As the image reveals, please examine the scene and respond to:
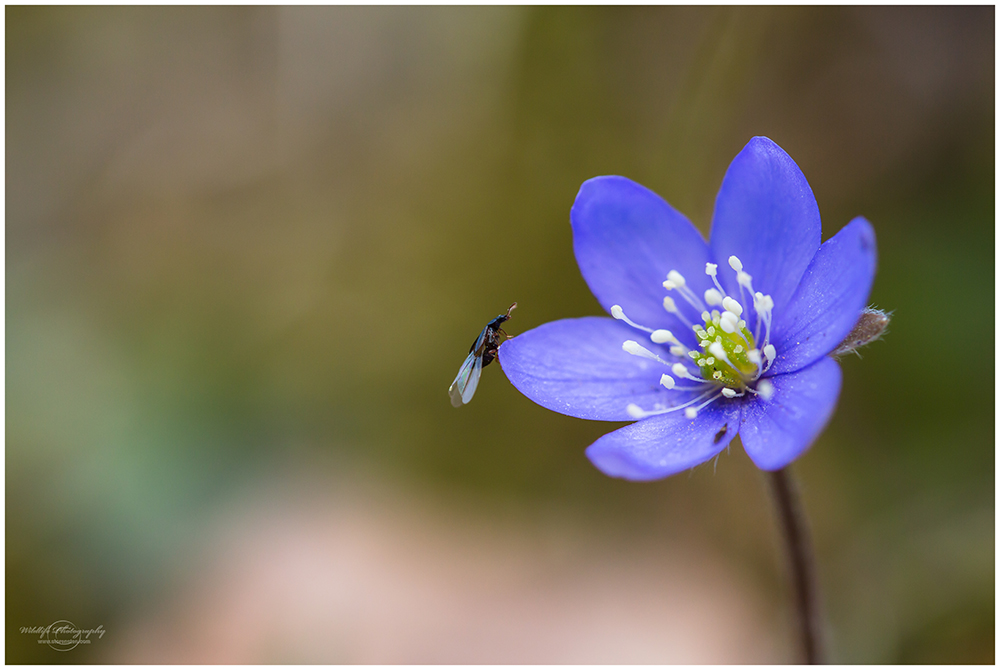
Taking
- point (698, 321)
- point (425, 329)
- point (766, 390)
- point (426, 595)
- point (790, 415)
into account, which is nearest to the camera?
point (790, 415)

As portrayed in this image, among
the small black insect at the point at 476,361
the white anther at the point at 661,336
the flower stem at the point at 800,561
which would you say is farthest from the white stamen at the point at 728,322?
the small black insect at the point at 476,361

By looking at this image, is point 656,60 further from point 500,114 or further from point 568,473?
point 568,473

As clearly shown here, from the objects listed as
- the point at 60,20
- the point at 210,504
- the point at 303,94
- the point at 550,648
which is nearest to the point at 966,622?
the point at 550,648

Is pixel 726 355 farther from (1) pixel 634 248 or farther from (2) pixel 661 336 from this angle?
(1) pixel 634 248

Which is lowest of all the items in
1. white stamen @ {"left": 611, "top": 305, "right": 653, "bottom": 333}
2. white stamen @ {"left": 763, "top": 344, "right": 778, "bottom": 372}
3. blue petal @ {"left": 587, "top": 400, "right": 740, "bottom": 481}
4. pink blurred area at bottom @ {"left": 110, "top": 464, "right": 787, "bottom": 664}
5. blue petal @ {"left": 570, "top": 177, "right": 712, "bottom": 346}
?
pink blurred area at bottom @ {"left": 110, "top": 464, "right": 787, "bottom": 664}

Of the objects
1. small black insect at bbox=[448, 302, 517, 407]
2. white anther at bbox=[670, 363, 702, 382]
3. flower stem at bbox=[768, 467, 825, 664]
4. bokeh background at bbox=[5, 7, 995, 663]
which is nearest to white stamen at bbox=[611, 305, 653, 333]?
white anther at bbox=[670, 363, 702, 382]

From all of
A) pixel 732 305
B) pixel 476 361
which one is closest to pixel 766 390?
pixel 732 305

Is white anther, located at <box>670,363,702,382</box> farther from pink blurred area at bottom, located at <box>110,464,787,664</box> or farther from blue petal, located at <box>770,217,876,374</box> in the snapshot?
pink blurred area at bottom, located at <box>110,464,787,664</box>
